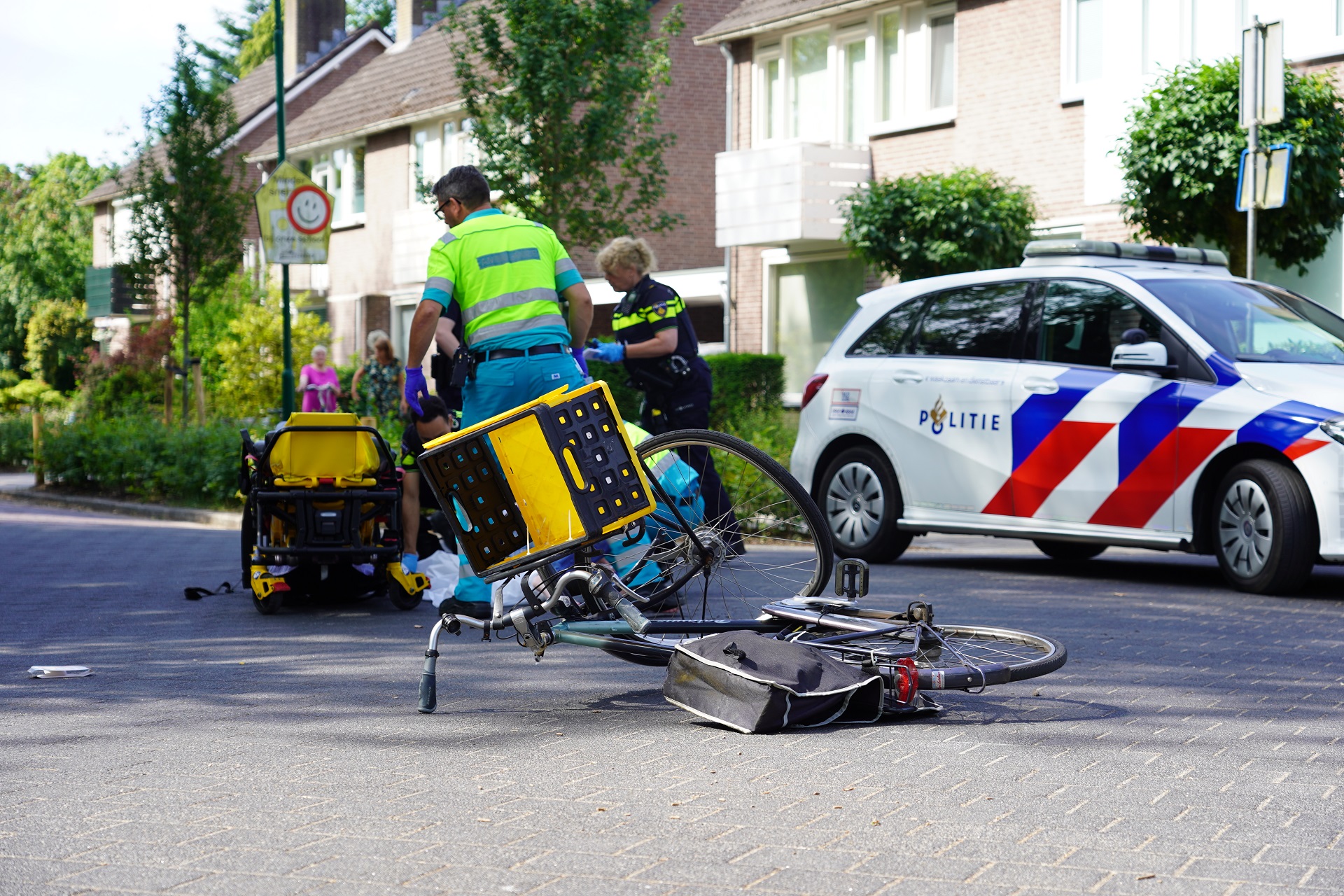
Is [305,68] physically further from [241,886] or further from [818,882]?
[818,882]

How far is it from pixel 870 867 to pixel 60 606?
260 inches

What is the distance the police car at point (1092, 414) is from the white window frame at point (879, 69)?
1230 centimetres

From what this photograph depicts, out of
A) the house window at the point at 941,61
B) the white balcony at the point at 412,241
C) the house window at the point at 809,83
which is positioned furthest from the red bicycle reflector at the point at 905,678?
the white balcony at the point at 412,241

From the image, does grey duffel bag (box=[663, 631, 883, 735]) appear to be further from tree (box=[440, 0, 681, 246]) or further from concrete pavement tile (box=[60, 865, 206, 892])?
tree (box=[440, 0, 681, 246])

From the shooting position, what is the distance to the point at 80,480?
2208 cm

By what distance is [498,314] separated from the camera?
7.21 meters

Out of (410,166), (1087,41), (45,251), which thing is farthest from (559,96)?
(45,251)

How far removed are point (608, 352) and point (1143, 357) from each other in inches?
121

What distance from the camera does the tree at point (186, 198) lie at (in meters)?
24.8

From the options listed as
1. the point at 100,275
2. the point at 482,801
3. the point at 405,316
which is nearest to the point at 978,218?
the point at 482,801

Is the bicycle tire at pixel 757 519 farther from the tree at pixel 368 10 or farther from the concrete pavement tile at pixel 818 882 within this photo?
Answer: the tree at pixel 368 10

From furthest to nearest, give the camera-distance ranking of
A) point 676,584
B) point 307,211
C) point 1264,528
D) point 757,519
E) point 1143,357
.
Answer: point 307,211 < point 1143,357 < point 1264,528 < point 757,519 < point 676,584

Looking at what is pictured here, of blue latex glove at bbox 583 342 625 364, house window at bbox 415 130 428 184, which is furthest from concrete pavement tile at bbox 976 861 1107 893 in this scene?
house window at bbox 415 130 428 184

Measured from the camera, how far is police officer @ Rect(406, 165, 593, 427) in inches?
283
